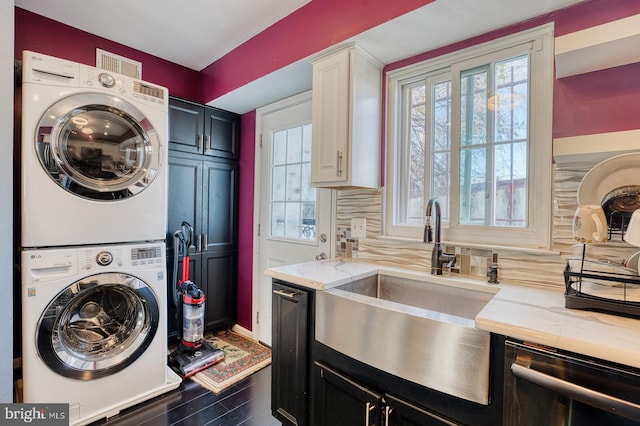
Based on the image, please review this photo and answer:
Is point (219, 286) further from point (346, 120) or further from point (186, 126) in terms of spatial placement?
point (346, 120)

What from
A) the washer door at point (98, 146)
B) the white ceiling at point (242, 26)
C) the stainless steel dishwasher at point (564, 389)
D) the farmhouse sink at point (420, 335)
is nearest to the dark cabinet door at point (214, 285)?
the washer door at point (98, 146)

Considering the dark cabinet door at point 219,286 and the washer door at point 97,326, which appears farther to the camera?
the dark cabinet door at point 219,286

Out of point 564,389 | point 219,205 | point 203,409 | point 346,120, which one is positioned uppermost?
point 346,120

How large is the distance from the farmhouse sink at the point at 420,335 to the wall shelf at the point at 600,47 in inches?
39.2

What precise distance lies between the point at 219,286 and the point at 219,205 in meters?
0.78

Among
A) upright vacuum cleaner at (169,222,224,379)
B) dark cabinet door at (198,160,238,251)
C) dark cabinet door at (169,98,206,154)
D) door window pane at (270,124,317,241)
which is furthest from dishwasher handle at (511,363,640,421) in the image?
dark cabinet door at (169,98,206,154)

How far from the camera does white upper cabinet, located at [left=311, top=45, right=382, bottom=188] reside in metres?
1.72

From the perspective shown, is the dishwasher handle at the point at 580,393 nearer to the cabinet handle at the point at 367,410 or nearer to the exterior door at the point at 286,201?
the cabinet handle at the point at 367,410

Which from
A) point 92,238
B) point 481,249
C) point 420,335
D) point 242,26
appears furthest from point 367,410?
point 242,26

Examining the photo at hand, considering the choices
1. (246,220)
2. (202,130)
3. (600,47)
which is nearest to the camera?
(600,47)

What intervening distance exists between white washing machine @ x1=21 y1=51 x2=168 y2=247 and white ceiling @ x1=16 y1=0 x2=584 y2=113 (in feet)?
1.91

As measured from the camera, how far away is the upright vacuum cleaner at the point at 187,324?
7.47 ft

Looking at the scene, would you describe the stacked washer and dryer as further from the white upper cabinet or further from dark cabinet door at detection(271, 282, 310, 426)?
the white upper cabinet

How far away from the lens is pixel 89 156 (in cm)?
173
